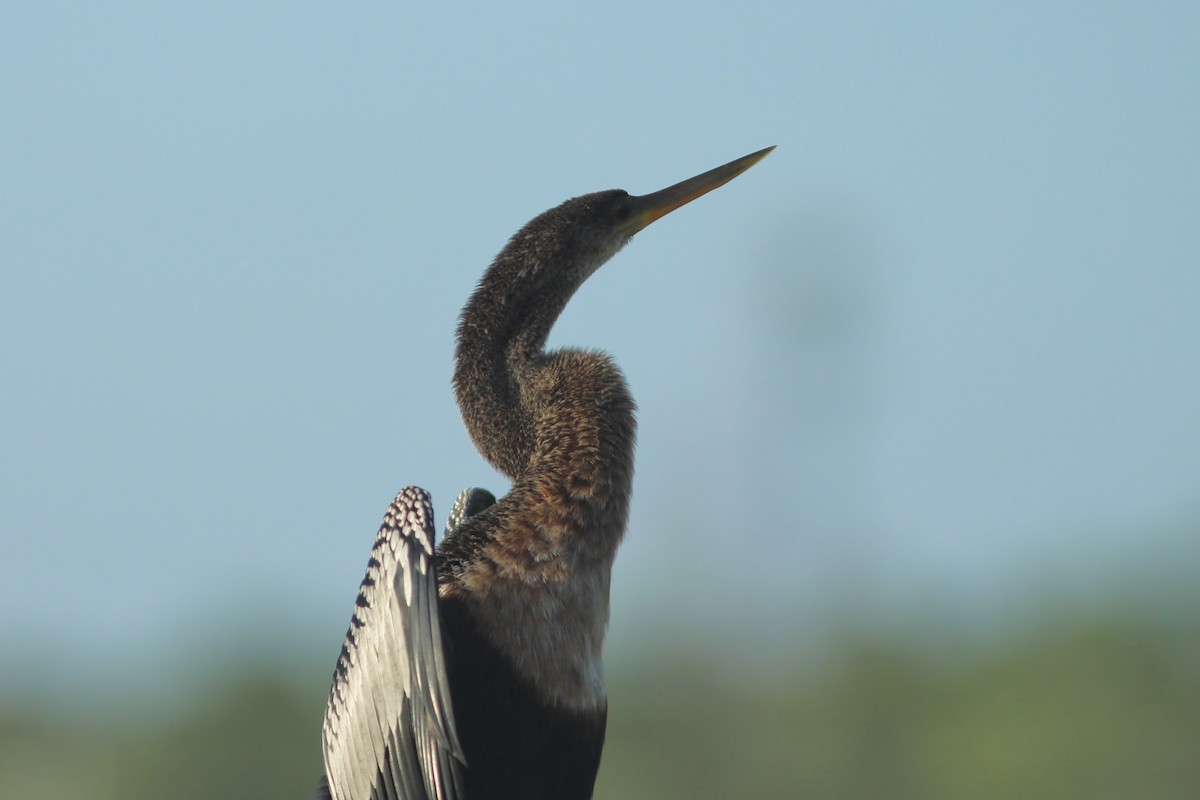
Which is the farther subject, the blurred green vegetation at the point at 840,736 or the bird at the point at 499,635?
the blurred green vegetation at the point at 840,736

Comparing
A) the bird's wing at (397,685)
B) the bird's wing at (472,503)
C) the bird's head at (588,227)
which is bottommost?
the bird's wing at (397,685)

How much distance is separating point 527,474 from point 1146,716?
37.1 m

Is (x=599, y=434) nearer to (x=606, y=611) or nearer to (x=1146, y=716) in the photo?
(x=606, y=611)

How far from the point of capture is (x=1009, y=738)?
40.8 meters

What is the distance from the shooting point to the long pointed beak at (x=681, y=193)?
552cm

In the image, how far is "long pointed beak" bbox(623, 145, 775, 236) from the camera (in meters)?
5.52

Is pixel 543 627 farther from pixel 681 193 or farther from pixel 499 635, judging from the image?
pixel 681 193

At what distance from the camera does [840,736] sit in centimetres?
4100

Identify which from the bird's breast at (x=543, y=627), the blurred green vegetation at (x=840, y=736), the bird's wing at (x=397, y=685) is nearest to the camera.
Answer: the bird's wing at (x=397, y=685)

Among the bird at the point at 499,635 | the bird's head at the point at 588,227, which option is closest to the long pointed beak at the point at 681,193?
the bird's head at the point at 588,227

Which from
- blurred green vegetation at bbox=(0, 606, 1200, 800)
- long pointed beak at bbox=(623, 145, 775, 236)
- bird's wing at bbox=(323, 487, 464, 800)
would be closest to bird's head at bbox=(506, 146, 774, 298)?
long pointed beak at bbox=(623, 145, 775, 236)

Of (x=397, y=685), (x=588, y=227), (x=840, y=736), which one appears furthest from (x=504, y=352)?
(x=840, y=736)

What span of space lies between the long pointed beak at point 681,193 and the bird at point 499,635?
1017 millimetres

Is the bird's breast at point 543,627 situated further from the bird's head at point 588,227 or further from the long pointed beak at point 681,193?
the long pointed beak at point 681,193
